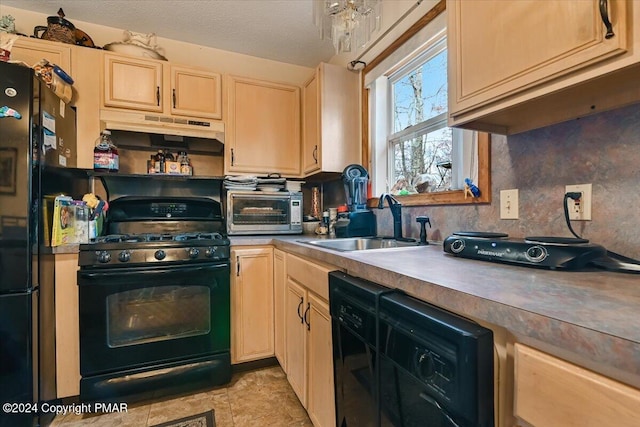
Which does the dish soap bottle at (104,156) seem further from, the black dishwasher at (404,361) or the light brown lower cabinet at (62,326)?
the black dishwasher at (404,361)

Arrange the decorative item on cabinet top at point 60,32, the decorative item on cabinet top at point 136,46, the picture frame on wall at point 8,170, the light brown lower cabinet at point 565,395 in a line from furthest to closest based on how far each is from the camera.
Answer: the decorative item on cabinet top at point 136,46 < the decorative item on cabinet top at point 60,32 < the picture frame on wall at point 8,170 < the light brown lower cabinet at point 565,395

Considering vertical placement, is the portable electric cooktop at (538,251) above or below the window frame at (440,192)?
below

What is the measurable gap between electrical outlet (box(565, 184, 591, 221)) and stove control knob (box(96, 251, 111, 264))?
82.5 inches

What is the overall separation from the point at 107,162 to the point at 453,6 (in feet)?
7.04

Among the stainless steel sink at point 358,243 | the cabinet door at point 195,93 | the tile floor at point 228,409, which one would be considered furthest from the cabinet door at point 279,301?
the cabinet door at point 195,93

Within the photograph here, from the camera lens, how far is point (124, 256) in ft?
5.38

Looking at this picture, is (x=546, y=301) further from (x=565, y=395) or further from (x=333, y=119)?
(x=333, y=119)

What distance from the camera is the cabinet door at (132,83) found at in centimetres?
201

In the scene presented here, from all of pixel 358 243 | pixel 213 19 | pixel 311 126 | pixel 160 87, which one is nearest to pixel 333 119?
pixel 311 126

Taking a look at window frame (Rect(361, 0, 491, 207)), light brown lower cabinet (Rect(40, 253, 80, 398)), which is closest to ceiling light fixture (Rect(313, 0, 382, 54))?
window frame (Rect(361, 0, 491, 207))

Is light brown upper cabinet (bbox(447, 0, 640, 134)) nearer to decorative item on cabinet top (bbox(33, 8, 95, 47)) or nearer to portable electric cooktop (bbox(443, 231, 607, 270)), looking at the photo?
portable electric cooktop (bbox(443, 231, 607, 270))

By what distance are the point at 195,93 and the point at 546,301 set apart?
2.42 meters

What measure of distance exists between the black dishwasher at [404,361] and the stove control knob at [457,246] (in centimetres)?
34

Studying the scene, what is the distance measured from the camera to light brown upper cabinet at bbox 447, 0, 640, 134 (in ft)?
2.06
